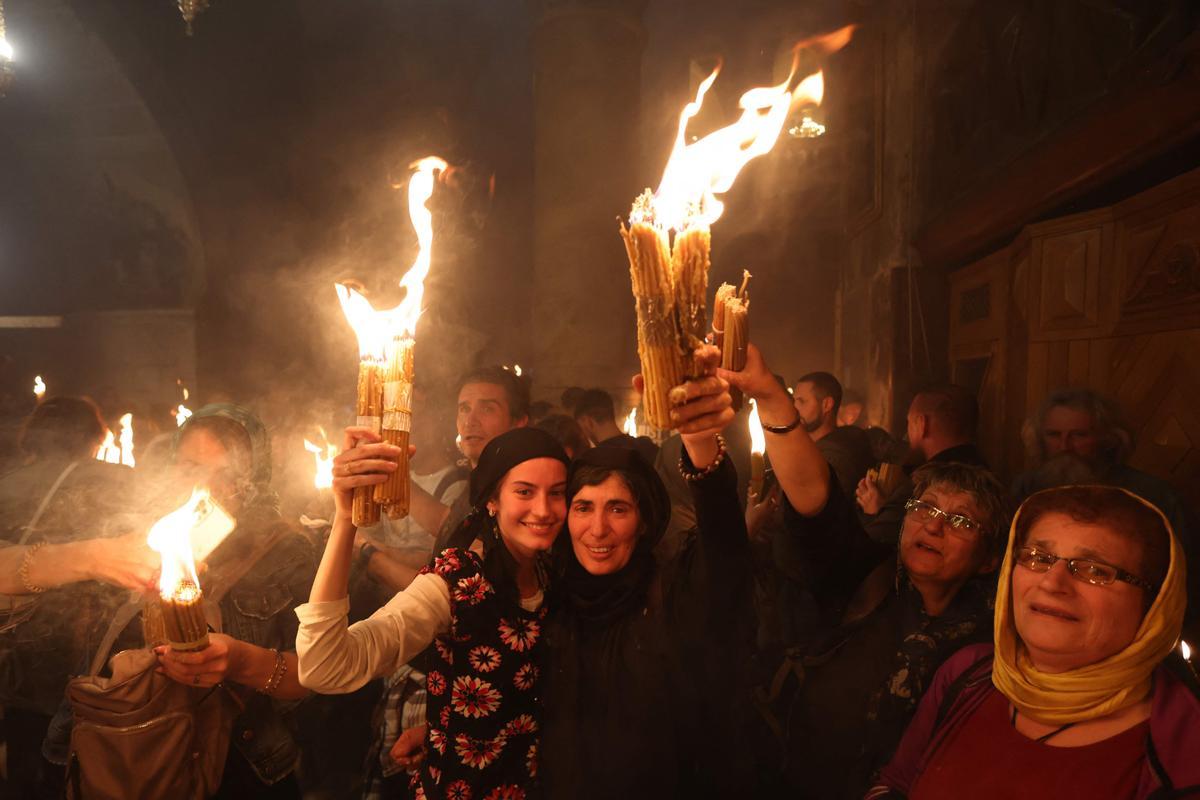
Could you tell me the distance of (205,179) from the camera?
28.4 ft

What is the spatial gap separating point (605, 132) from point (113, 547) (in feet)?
23.4

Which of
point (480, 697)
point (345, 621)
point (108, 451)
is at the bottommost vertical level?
point (480, 697)

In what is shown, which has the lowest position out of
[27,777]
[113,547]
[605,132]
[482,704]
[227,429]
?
[27,777]

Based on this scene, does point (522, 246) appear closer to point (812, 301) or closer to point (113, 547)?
point (812, 301)

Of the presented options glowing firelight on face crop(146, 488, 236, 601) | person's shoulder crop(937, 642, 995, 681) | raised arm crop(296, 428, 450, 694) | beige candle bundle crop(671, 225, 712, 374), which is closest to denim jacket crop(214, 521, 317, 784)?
glowing firelight on face crop(146, 488, 236, 601)

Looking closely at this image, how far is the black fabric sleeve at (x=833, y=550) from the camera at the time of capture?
210 centimetres

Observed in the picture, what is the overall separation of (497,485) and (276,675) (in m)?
0.85

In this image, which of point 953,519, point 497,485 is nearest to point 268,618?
point 497,485

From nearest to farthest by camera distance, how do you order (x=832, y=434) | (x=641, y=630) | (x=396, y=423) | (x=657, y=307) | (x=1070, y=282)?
(x=657, y=307), (x=396, y=423), (x=641, y=630), (x=832, y=434), (x=1070, y=282)

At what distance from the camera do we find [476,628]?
2.00m

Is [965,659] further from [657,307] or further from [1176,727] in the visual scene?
[657,307]

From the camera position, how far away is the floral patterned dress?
77.8 inches

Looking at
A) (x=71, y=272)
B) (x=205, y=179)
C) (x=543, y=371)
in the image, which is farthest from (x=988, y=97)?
(x=71, y=272)

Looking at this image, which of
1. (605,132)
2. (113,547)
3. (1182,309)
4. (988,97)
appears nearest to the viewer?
(113,547)
